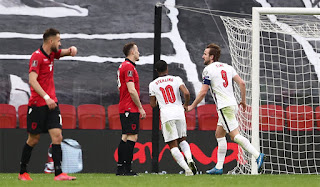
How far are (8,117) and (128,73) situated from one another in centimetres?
397

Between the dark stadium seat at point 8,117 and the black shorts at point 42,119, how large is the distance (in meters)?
4.27

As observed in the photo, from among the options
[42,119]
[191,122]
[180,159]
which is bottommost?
[180,159]

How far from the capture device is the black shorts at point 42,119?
270 inches

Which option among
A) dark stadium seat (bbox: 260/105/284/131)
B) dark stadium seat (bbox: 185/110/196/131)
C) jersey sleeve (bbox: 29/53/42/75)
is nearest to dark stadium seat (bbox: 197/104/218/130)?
dark stadium seat (bbox: 185/110/196/131)

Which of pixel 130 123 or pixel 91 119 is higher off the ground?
pixel 130 123

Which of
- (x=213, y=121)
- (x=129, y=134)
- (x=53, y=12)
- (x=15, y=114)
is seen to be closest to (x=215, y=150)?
(x=213, y=121)

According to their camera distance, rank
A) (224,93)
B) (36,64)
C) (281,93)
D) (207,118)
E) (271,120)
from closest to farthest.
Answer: (36,64)
(224,93)
(271,120)
(207,118)
(281,93)

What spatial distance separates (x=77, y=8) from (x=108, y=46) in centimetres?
94

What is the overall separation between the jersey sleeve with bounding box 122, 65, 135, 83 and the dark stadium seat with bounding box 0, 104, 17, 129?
3822 mm

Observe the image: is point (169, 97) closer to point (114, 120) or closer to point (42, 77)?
point (42, 77)

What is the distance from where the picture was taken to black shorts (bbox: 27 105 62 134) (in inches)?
270

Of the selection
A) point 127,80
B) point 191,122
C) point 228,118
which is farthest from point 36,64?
point 191,122

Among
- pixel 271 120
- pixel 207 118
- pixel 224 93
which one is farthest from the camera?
pixel 207 118

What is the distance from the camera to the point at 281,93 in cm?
1184
